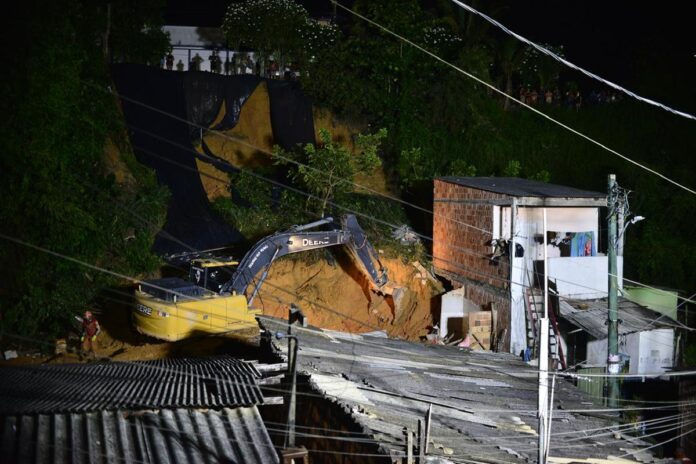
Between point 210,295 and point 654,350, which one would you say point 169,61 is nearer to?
point 210,295

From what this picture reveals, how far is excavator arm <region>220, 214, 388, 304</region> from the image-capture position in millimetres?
18859

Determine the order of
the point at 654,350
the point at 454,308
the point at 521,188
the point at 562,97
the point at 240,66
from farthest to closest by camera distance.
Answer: the point at 562,97, the point at 240,66, the point at 454,308, the point at 521,188, the point at 654,350

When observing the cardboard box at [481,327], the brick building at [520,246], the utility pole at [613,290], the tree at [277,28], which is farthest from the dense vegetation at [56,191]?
the utility pole at [613,290]

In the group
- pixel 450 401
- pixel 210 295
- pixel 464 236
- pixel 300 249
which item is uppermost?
pixel 464 236

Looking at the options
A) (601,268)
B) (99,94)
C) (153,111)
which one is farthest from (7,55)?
(601,268)

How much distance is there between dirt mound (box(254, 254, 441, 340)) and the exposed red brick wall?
1.22 metres

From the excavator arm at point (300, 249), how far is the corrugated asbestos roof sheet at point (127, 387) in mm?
5763

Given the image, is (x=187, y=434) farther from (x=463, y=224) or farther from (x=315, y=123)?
(x=315, y=123)

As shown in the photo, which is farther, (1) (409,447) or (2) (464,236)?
(2) (464,236)

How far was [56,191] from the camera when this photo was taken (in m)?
21.2

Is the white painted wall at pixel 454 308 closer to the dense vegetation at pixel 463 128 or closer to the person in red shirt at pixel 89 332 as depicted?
the dense vegetation at pixel 463 128

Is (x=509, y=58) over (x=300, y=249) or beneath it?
over

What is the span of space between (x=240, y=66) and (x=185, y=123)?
6685 millimetres

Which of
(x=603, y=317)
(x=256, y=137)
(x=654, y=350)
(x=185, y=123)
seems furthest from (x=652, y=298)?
(x=185, y=123)
